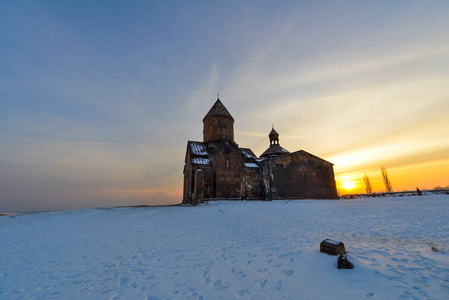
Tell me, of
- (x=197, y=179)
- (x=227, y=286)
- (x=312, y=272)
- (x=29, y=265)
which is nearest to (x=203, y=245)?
(x=227, y=286)

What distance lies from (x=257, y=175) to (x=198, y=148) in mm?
8587

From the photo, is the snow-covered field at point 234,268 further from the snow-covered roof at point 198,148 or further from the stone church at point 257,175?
the snow-covered roof at point 198,148

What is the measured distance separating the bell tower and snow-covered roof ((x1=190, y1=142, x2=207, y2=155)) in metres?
1.37

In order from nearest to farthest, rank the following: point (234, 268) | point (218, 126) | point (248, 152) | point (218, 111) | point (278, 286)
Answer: point (278, 286) → point (234, 268) → point (218, 126) → point (218, 111) → point (248, 152)

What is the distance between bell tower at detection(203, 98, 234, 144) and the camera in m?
27.1

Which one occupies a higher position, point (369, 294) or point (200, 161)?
point (200, 161)

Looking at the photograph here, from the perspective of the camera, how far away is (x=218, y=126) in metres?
27.3

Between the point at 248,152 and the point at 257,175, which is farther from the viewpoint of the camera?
the point at 248,152

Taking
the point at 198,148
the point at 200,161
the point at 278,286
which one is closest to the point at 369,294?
the point at 278,286

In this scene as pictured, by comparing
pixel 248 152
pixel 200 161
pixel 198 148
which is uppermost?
pixel 248 152

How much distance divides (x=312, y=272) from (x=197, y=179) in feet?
56.2

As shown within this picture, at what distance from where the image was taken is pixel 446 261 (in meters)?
3.70

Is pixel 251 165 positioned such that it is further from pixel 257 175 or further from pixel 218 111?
pixel 218 111

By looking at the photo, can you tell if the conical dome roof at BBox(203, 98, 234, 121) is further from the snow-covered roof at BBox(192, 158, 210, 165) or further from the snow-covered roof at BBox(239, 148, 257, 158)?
the snow-covered roof at BBox(192, 158, 210, 165)
